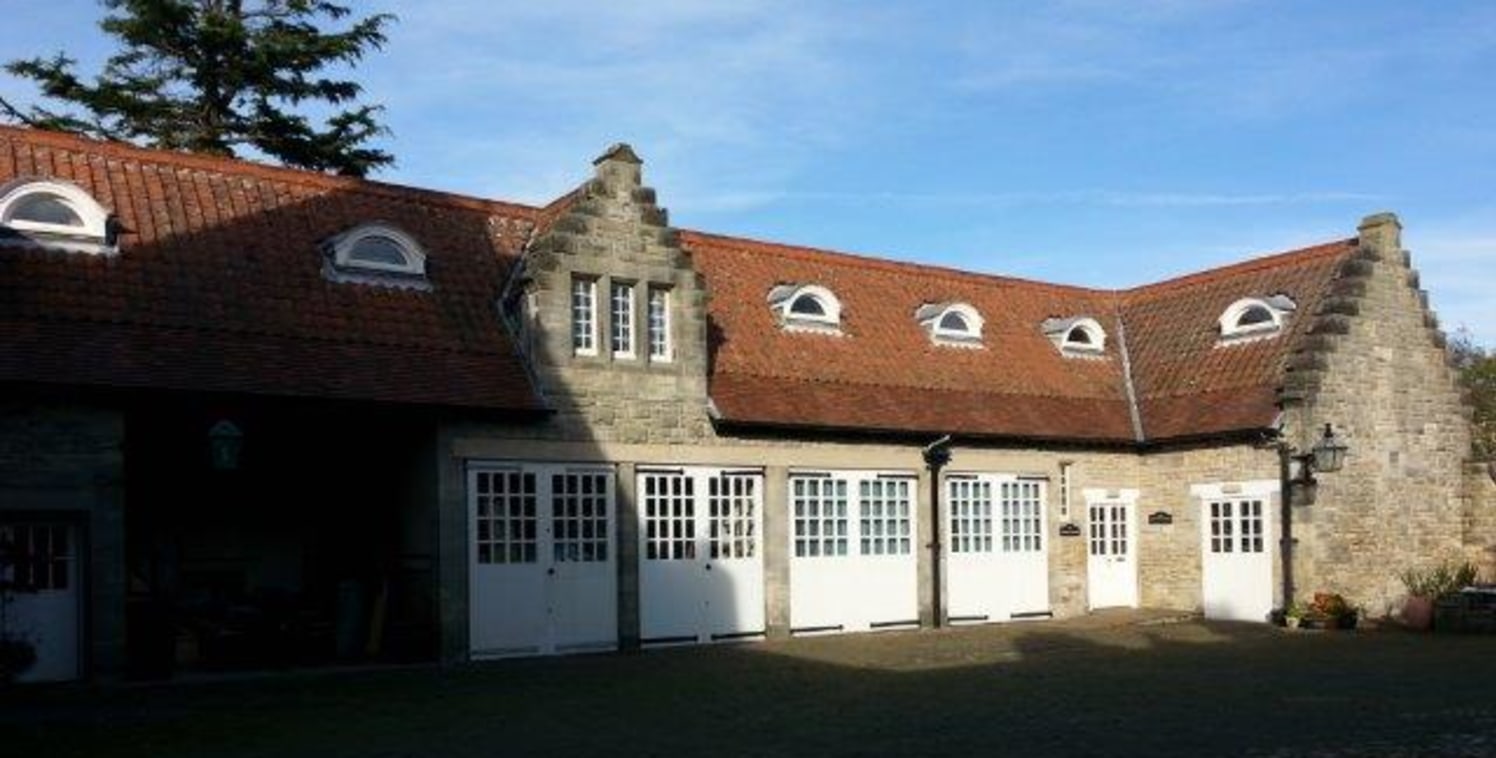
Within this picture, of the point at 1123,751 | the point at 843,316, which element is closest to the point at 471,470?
the point at 843,316

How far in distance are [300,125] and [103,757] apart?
26.1 metres

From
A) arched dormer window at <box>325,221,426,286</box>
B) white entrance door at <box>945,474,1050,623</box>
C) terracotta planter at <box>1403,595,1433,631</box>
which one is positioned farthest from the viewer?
white entrance door at <box>945,474,1050,623</box>

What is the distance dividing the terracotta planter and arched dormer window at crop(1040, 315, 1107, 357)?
7.14 meters

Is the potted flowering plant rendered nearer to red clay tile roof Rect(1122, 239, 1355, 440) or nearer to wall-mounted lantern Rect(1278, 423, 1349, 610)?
wall-mounted lantern Rect(1278, 423, 1349, 610)

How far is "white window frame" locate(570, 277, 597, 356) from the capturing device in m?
21.0

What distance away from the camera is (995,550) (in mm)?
25047

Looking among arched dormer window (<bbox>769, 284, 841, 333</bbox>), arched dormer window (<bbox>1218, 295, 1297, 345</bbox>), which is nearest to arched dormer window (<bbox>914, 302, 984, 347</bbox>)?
arched dormer window (<bbox>769, 284, 841, 333</bbox>)

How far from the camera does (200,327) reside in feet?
60.3

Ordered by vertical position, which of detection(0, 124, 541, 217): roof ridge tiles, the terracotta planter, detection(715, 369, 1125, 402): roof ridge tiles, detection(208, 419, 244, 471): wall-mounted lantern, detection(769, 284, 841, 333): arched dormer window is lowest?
the terracotta planter

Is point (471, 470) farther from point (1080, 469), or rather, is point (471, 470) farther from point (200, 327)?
point (1080, 469)

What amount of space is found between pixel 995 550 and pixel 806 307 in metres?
4.91

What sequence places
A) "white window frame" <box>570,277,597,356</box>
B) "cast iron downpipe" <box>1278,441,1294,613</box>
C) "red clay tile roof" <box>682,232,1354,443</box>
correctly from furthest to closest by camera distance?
"cast iron downpipe" <box>1278,441,1294,613</box> → "red clay tile roof" <box>682,232,1354,443</box> → "white window frame" <box>570,277,597,356</box>

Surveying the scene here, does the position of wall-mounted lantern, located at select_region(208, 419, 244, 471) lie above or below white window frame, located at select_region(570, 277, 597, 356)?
below

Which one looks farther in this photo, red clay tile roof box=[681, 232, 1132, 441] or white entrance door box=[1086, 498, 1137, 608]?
white entrance door box=[1086, 498, 1137, 608]
